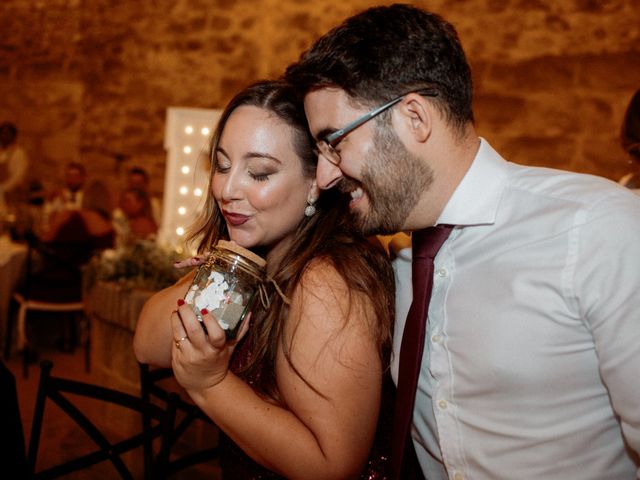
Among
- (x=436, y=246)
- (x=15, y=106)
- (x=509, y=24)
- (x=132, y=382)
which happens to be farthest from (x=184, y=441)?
(x=15, y=106)

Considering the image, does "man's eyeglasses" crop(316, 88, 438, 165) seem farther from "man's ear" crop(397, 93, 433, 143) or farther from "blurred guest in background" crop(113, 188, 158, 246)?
"blurred guest in background" crop(113, 188, 158, 246)

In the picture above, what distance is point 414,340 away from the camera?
132 cm

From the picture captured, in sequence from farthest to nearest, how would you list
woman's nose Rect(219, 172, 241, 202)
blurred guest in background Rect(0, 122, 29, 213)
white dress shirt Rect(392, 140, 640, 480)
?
blurred guest in background Rect(0, 122, 29, 213)
woman's nose Rect(219, 172, 241, 202)
white dress shirt Rect(392, 140, 640, 480)

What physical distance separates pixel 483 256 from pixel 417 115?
1.19 ft

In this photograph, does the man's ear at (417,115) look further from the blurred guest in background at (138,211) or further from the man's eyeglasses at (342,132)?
the blurred guest in background at (138,211)

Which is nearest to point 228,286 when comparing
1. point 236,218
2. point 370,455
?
point 236,218

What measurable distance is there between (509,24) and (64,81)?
21.2 feet

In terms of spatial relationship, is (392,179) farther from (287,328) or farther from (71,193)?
(71,193)

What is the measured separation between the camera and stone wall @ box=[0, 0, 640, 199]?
5195 mm

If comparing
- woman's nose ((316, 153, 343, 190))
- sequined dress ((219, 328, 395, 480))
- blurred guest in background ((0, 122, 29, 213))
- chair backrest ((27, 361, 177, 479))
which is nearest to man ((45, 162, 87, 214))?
blurred guest in background ((0, 122, 29, 213))

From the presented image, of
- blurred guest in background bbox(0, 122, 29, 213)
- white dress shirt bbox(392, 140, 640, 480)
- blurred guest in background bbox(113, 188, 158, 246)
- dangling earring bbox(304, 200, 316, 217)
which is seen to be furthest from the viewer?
blurred guest in background bbox(0, 122, 29, 213)

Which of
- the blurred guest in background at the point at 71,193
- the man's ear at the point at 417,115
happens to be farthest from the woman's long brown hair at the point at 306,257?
the blurred guest in background at the point at 71,193

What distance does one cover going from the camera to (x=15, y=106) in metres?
8.81

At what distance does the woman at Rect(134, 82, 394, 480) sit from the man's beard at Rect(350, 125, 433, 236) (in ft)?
0.65
